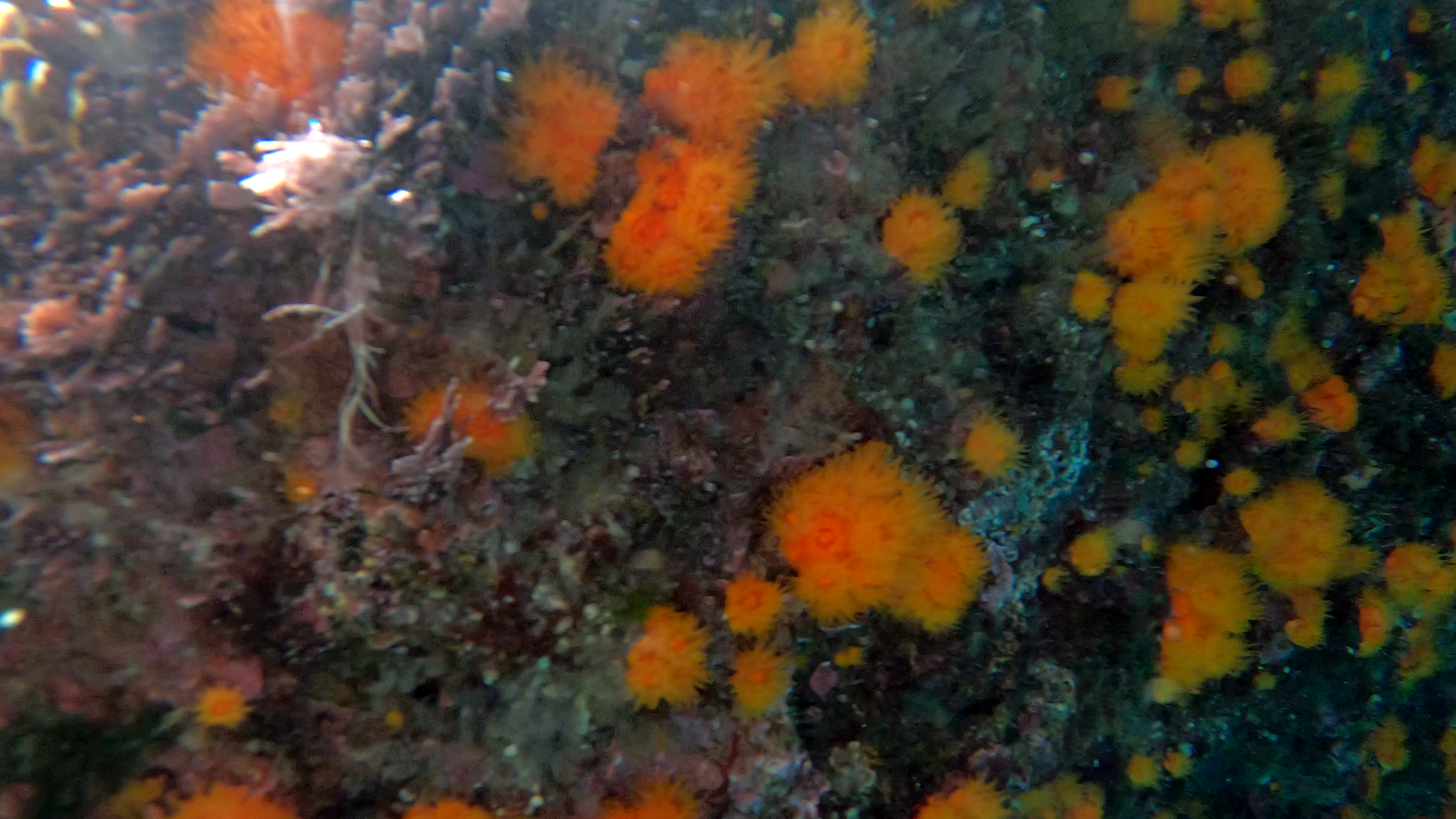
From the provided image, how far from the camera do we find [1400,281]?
4.43 meters

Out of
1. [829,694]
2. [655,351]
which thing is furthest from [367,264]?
[829,694]

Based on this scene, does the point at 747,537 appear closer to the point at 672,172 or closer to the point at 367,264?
the point at 672,172

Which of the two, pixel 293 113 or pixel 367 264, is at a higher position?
pixel 293 113

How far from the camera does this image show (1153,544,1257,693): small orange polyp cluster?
4203 mm

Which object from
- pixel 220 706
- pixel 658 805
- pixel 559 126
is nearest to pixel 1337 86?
pixel 559 126

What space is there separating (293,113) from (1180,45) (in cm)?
411

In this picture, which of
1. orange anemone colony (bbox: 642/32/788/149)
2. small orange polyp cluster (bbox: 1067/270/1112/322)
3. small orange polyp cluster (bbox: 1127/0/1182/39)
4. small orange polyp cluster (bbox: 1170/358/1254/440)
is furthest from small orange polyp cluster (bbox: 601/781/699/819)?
small orange polyp cluster (bbox: 1127/0/1182/39)

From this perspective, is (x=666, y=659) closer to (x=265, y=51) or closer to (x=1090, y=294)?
(x=1090, y=294)

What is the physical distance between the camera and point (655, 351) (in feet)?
11.3

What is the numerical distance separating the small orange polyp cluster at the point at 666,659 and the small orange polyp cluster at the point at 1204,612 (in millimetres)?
2605

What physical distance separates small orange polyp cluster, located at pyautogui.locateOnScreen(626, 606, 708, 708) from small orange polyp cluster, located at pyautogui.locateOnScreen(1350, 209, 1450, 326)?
405 centimetres

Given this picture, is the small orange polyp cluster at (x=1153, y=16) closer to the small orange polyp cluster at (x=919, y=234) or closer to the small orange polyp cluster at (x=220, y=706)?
the small orange polyp cluster at (x=919, y=234)

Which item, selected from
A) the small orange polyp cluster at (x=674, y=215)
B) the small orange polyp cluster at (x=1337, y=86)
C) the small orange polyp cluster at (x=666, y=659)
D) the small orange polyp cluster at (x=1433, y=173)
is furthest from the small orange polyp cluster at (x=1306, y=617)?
the small orange polyp cluster at (x=674, y=215)

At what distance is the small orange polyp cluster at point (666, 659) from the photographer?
3.34 meters
